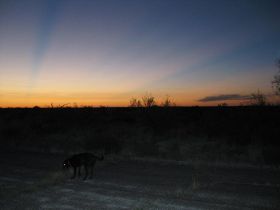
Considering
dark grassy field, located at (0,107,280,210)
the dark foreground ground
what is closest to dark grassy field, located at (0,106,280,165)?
dark grassy field, located at (0,107,280,210)

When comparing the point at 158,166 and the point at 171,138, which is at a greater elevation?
the point at 171,138

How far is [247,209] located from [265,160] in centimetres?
798

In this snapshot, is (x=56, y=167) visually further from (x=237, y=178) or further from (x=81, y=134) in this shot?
(x=81, y=134)

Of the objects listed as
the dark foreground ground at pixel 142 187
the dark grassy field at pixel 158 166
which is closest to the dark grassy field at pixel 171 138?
the dark grassy field at pixel 158 166

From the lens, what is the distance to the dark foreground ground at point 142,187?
9.21 metres

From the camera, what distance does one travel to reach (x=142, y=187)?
11.1 meters

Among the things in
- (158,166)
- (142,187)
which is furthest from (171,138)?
(142,187)

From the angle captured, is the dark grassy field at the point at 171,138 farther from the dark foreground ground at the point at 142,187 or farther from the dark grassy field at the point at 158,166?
the dark foreground ground at the point at 142,187

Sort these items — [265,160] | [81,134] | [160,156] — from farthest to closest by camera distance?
1. [81,134]
2. [160,156]
3. [265,160]

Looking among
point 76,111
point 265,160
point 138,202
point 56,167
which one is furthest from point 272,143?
point 76,111

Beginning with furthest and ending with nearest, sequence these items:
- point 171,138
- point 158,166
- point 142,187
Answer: point 171,138 → point 158,166 → point 142,187

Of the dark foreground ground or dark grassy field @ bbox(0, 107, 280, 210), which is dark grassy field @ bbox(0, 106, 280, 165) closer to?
dark grassy field @ bbox(0, 107, 280, 210)

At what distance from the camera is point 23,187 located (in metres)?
11.3

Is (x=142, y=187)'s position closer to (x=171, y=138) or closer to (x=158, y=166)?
(x=158, y=166)
